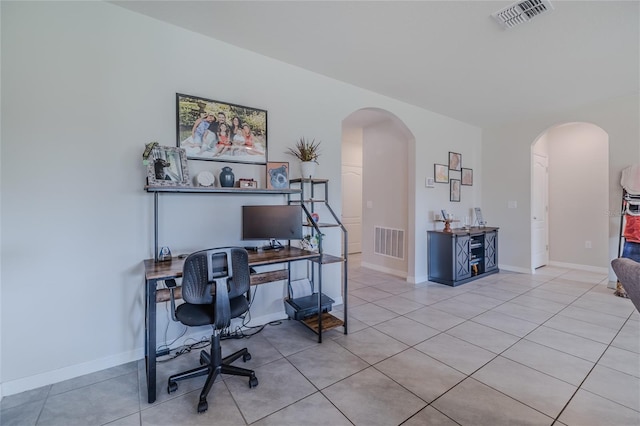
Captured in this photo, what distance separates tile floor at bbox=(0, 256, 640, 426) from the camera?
166cm

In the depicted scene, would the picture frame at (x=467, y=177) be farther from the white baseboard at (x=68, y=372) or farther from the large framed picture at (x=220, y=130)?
the white baseboard at (x=68, y=372)

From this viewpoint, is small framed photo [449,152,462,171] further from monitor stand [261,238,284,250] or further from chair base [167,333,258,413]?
chair base [167,333,258,413]

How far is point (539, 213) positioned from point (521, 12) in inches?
169

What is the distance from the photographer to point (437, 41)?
2.63 m

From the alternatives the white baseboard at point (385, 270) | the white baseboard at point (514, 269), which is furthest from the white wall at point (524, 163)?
the white baseboard at point (385, 270)

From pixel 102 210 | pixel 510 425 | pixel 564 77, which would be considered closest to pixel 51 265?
pixel 102 210

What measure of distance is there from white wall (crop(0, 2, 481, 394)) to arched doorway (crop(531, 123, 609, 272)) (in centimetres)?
554

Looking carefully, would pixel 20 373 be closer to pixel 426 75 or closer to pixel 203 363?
pixel 203 363

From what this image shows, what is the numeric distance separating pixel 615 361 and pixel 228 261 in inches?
119

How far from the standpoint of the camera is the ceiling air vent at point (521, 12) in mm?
2137

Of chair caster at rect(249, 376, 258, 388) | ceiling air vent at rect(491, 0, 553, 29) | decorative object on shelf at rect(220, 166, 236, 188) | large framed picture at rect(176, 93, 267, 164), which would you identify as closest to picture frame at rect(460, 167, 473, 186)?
ceiling air vent at rect(491, 0, 553, 29)

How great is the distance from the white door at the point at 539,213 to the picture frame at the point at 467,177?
99 centimetres

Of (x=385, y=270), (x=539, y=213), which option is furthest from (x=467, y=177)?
(x=385, y=270)

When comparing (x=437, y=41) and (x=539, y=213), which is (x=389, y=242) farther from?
(x=437, y=41)
